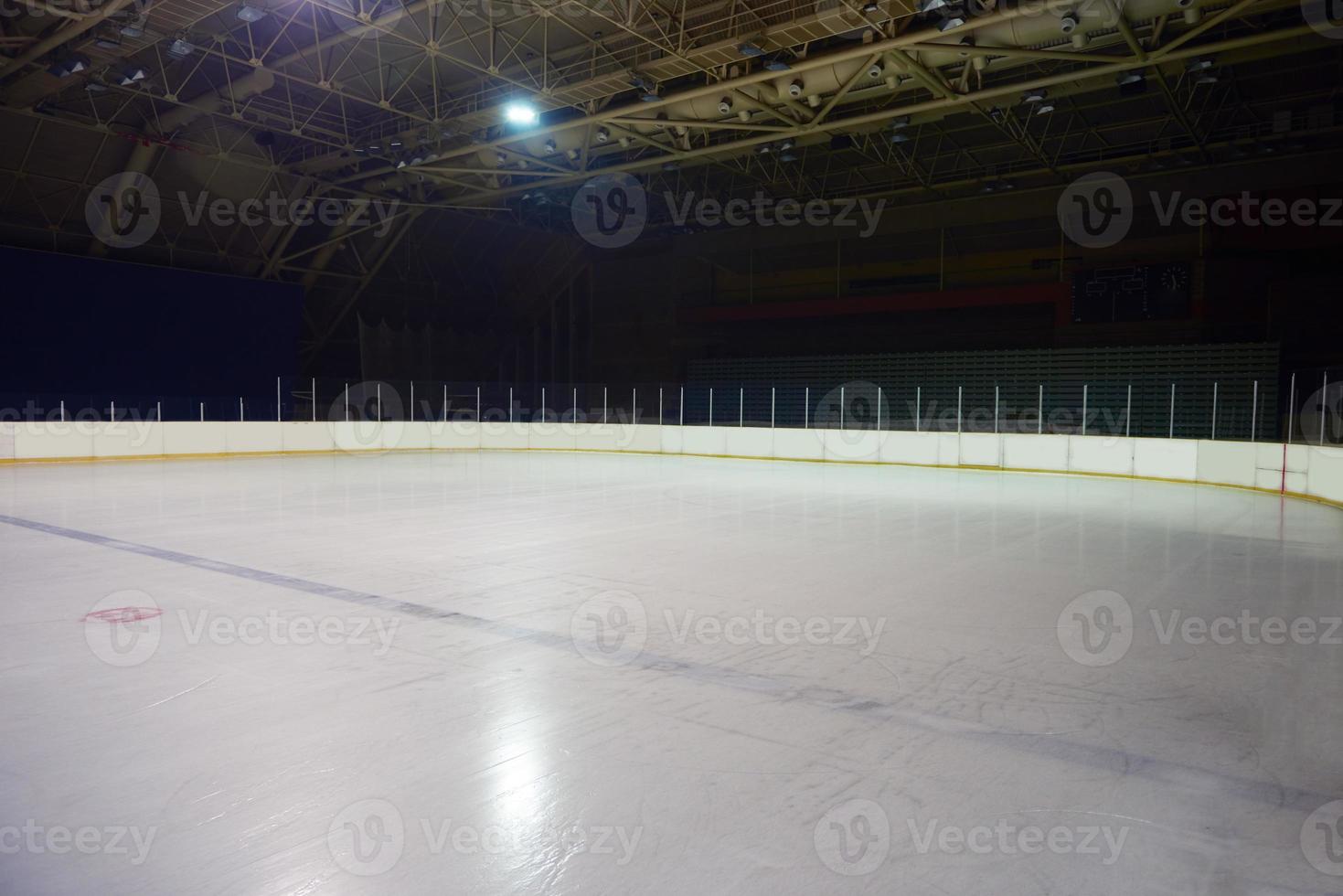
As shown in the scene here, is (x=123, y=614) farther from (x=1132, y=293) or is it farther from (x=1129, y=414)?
(x=1132, y=293)

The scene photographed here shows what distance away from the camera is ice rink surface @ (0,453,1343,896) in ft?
9.03

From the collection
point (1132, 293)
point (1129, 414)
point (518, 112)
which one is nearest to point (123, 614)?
point (518, 112)

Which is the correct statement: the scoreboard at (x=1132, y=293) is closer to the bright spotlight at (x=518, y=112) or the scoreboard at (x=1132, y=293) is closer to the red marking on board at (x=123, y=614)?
the bright spotlight at (x=518, y=112)

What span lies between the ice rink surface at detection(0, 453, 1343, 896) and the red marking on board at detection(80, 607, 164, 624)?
7cm

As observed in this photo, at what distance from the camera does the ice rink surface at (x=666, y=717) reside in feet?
9.03

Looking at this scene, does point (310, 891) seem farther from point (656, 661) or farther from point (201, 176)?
point (201, 176)

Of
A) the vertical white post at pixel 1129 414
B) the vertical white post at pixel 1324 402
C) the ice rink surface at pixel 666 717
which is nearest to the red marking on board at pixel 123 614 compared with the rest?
the ice rink surface at pixel 666 717

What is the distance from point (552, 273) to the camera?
38.2m

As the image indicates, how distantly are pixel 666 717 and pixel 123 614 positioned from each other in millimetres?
4186

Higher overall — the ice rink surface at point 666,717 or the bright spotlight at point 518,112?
the bright spotlight at point 518,112

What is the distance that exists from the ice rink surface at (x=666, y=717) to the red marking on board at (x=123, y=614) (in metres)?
0.07

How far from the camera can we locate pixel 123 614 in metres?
5.87

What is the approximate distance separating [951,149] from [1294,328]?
10884mm

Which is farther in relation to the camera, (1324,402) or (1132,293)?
(1132,293)
